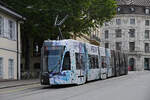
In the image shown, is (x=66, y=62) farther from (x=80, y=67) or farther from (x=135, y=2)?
(x=135, y=2)

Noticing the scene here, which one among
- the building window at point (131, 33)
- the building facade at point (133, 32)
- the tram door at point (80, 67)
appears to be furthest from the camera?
the building window at point (131, 33)

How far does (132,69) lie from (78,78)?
66865 millimetres

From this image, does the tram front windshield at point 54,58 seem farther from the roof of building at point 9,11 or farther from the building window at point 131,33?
the building window at point 131,33

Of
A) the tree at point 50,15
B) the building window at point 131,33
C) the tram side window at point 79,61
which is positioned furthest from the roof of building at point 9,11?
the building window at point 131,33

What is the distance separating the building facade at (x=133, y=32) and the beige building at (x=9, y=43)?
5519 cm

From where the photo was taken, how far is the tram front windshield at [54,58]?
69.7ft

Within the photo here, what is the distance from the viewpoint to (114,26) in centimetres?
9038

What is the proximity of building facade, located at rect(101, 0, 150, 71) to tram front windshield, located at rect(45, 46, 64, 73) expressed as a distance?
67.0 meters

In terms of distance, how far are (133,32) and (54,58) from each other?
230 ft

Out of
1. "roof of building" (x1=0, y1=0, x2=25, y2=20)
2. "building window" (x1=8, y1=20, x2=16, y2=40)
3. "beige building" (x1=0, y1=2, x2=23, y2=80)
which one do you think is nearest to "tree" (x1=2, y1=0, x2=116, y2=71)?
"beige building" (x1=0, y1=2, x2=23, y2=80)

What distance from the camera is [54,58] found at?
2136 cm

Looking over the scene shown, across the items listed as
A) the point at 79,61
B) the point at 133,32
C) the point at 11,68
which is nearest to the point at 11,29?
the point at 11,68

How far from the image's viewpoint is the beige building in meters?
31.0

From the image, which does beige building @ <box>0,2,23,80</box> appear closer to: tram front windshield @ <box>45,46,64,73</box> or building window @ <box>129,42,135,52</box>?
tram front windshield @ <box>45,46,64,73</box>
